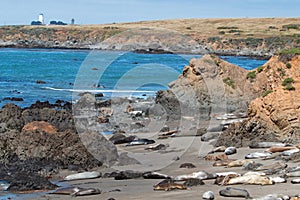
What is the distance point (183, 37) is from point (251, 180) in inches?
4198

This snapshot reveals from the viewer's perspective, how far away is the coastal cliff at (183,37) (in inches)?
3930

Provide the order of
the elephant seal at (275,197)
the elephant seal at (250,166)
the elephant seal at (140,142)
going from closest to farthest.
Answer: the elephant seal at (275,197) → the elephant seal at (250,166) → the elephant seal at (140,142)

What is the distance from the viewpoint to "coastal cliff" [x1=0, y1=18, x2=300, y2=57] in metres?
99.8

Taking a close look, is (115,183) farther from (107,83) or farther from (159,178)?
(107,83)

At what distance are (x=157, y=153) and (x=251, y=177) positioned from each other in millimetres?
5102

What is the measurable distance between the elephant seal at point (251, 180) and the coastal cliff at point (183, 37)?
78015 mm

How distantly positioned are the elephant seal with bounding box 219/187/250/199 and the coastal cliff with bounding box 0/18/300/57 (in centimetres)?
7907

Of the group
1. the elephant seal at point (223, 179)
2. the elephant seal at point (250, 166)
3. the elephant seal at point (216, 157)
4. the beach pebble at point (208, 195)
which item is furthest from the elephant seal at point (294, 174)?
the elephant seal at point (216, 157)

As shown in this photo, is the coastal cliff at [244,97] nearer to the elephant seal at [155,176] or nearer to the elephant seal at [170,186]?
the elephant seal at [155,176]

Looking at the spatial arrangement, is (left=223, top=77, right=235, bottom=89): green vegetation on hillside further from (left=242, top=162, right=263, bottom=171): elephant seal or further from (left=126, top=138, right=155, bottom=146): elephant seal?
(left=242, top=162, right=263, bottom=171): elephant seal

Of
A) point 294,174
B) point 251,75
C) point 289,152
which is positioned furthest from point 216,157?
point 251,75

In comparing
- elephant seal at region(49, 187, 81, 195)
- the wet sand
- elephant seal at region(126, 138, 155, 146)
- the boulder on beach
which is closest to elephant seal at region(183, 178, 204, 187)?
Answer: the wet sand

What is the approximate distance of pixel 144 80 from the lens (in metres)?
46.2

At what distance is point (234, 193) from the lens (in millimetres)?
10508
